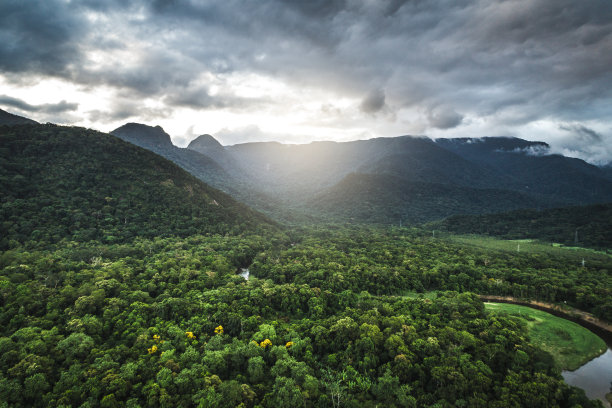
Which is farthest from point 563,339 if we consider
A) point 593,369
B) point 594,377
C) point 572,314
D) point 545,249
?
point 545,249

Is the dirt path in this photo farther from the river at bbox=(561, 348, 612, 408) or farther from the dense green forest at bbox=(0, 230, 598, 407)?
the dense green forest at bbox=(0, 230, 598, 407)

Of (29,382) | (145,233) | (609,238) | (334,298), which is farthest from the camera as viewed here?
(609,238)

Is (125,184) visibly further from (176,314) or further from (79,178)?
(176,314)

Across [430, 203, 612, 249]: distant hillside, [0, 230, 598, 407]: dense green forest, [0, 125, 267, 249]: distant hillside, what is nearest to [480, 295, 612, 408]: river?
[0, 230, 598, 407]: dense green forest

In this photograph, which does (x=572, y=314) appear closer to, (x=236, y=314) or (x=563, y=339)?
(x=563, y=339)

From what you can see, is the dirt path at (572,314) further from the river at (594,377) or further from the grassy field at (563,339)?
the river at (594,377)

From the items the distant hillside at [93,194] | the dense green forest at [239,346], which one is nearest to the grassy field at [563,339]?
the dense green forest at [239,346]

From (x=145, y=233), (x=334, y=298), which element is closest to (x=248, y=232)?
Result: (x=145, y=233)
